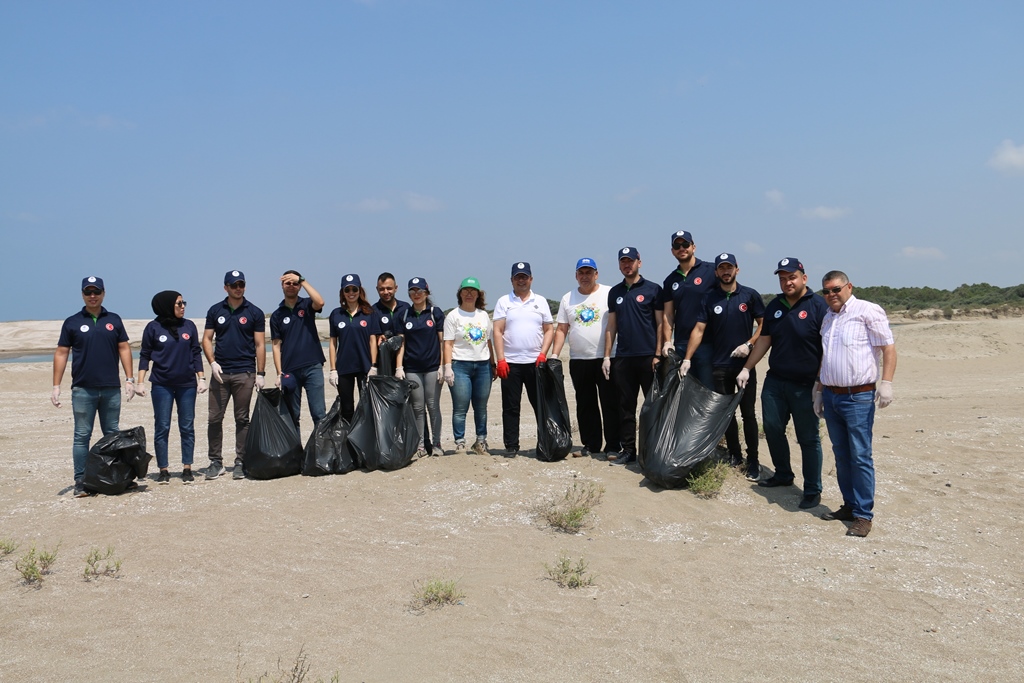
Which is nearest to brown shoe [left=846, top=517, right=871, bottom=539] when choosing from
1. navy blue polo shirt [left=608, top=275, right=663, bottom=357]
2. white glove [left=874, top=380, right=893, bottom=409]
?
white glove [left=874, top=380, right=893, bottom=409]

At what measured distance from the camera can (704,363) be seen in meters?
6.75

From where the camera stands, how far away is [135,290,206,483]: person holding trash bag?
698cm

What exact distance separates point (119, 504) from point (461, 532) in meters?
3.07

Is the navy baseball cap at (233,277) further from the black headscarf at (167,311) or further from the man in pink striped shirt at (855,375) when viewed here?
the man in pink striped shirt at (855,375)

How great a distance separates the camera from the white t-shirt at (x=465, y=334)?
7.40 meters

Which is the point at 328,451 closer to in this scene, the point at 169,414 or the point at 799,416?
the point at 169,414

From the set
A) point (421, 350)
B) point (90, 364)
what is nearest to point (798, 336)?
point (421, 350)

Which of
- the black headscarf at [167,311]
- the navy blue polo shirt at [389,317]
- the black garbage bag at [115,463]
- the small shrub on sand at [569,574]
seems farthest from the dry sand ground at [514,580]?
the black headscarf at [167,311]

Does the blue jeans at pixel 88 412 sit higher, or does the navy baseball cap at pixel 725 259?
the navy baseball cap at pixel 725 259

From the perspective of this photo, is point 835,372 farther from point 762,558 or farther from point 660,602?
point 660,602

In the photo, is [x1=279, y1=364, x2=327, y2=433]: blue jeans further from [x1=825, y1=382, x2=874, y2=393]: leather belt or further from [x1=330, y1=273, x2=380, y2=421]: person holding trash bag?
[x1=825, y1=382, x2=874, y2=393]: leather belt

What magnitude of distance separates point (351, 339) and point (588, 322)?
92.8 inches

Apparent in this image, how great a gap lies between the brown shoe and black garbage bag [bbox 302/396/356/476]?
439 cm

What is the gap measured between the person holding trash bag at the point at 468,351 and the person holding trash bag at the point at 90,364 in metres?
3.00
